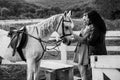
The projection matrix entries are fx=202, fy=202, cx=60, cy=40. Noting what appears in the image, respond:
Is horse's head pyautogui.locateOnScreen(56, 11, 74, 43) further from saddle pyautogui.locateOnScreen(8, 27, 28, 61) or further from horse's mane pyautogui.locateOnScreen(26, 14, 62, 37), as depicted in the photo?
saddle pyautogui.locateOnScreen(8, 27, 28, 61)

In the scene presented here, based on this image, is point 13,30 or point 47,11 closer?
point 13,30

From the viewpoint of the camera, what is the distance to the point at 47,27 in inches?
157

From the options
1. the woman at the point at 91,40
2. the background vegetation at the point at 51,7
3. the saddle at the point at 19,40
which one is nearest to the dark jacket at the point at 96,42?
the woman at the point at 91,40

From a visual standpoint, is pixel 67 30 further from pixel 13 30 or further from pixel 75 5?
pixel 75 5

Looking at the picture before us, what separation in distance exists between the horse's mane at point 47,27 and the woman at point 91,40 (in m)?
0.51

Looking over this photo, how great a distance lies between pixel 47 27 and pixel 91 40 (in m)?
0.98

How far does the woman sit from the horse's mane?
506 millimetres

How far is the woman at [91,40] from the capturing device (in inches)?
139

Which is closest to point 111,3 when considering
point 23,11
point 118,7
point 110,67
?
point 118,7

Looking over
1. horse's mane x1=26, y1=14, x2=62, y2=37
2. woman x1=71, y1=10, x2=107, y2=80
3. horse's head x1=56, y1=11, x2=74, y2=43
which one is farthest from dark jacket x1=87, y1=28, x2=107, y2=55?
horse's mane x1=26, y1=14, x2=62, y2=37

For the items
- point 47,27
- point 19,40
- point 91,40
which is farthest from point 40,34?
point 91,40

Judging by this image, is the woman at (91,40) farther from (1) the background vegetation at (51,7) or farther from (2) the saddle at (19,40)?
(1) the background vegetation at (51,7)

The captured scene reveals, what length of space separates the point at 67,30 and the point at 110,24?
1744 cm

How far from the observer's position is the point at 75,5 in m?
24.2
